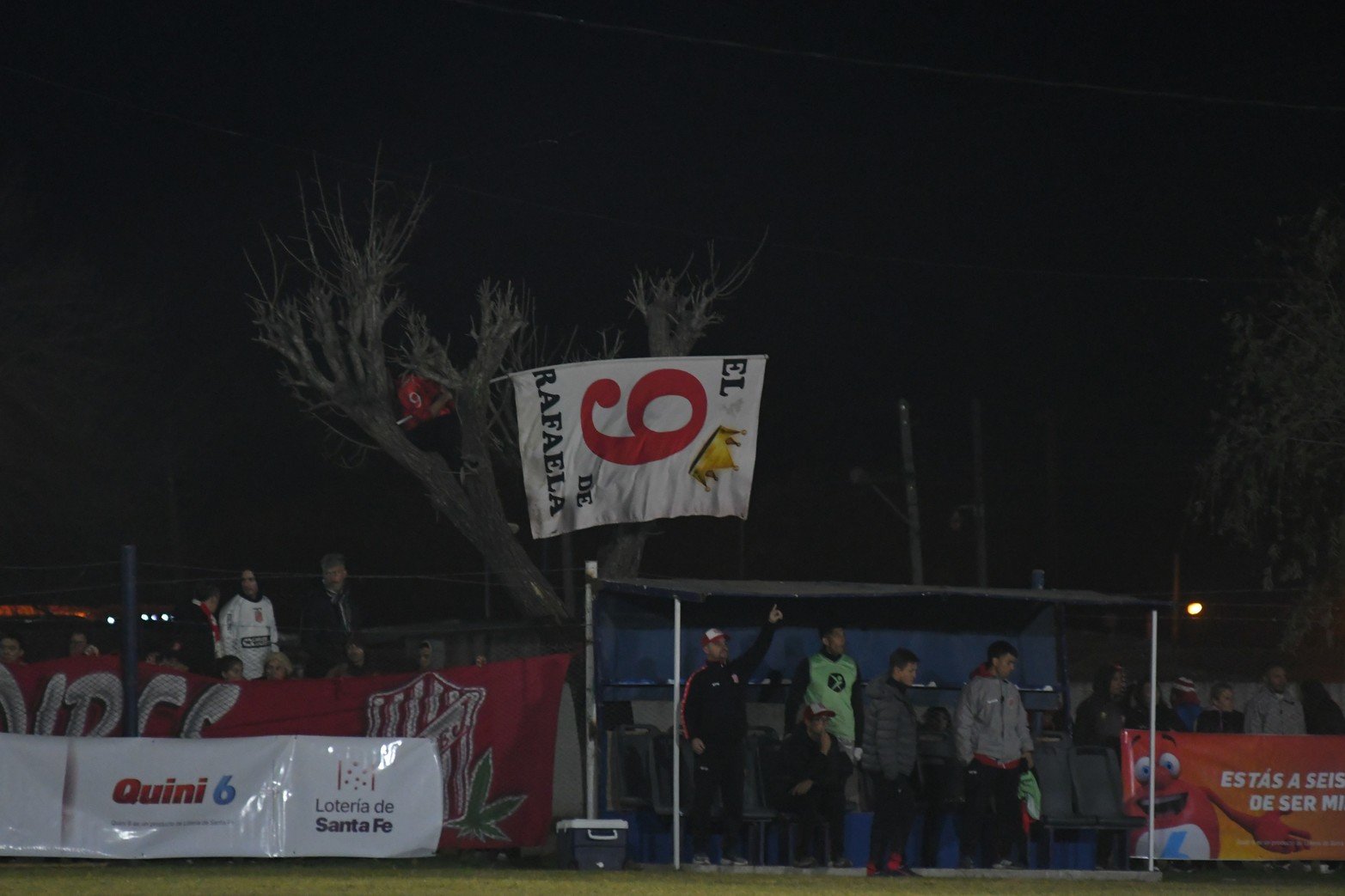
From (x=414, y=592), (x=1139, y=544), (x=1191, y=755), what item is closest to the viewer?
(x=1191, y=755)

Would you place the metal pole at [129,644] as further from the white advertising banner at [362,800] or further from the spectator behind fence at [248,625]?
the spectator behind fence at [248,625]

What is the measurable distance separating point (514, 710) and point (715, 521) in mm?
39187

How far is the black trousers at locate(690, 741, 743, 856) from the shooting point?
39.3 feet

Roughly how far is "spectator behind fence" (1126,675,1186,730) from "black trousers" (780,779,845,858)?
3593 millimetres

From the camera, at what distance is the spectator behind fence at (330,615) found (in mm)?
13750

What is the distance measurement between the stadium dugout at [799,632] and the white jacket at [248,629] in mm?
3219

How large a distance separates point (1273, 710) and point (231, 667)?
30.6 ft

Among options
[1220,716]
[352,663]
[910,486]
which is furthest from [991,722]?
[910,486]

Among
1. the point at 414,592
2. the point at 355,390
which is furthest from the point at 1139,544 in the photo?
the point at 355,390

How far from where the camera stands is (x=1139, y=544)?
54250 millimetres

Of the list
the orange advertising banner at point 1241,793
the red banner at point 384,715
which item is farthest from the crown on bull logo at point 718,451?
the orange advertising banner at point 1241,793

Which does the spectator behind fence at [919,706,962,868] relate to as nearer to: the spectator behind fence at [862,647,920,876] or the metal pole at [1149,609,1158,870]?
the spectator behind fence at [862,647,920,876]

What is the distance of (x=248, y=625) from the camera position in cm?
1429

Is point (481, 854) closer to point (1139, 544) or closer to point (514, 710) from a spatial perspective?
point (514, 710)
